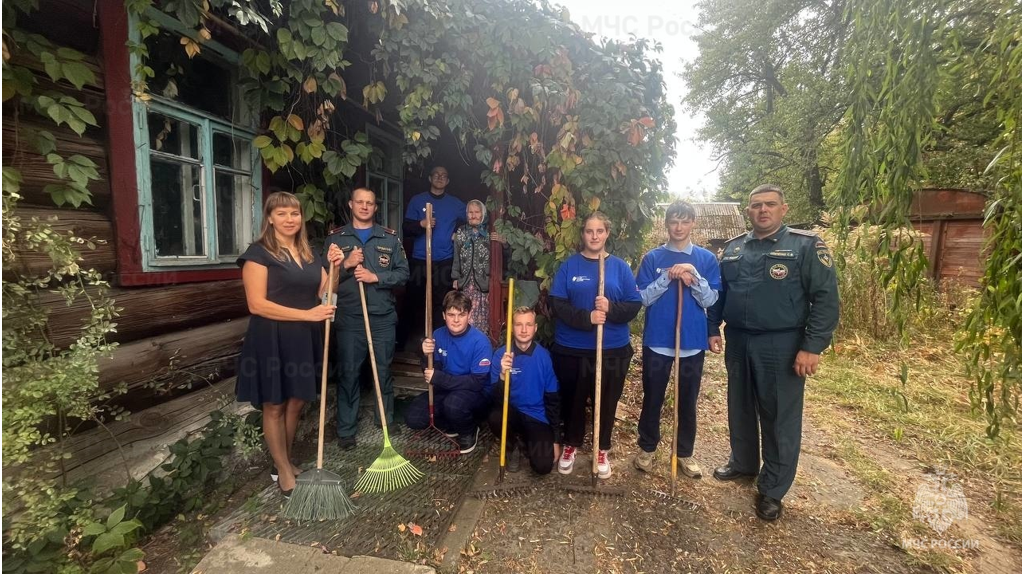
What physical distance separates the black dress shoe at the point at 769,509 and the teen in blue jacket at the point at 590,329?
92 centimetres

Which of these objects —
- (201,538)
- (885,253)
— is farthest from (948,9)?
(201,538)

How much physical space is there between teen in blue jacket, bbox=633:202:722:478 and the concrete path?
71.4 inches

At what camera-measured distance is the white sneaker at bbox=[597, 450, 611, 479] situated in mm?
3016

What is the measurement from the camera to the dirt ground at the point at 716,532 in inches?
90.7

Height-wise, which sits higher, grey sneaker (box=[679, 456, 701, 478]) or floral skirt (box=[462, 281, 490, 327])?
floral skirt (box=[462, 281, 490, 327])

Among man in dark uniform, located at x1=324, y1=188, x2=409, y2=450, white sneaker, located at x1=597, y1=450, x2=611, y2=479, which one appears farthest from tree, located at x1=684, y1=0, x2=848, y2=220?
man in dark uniform, located at x1=324, y1=188, x2=409, y2=450

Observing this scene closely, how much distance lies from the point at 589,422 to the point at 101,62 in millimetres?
3880

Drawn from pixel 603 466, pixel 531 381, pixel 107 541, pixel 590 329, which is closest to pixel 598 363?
pixel 590 329

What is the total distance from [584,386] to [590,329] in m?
0.42

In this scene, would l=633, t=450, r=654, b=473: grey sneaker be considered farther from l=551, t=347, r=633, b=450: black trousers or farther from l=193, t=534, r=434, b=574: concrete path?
l=193, t=534, r=434, b=574: concrete path

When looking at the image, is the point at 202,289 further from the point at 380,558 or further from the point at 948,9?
the point at 948,9

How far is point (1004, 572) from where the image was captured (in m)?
2.30

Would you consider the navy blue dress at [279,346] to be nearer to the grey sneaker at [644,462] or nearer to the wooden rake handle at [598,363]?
the wooden rake handle at [598,363]

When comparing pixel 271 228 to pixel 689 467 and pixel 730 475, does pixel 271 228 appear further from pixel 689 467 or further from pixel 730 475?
pixel 730 475
